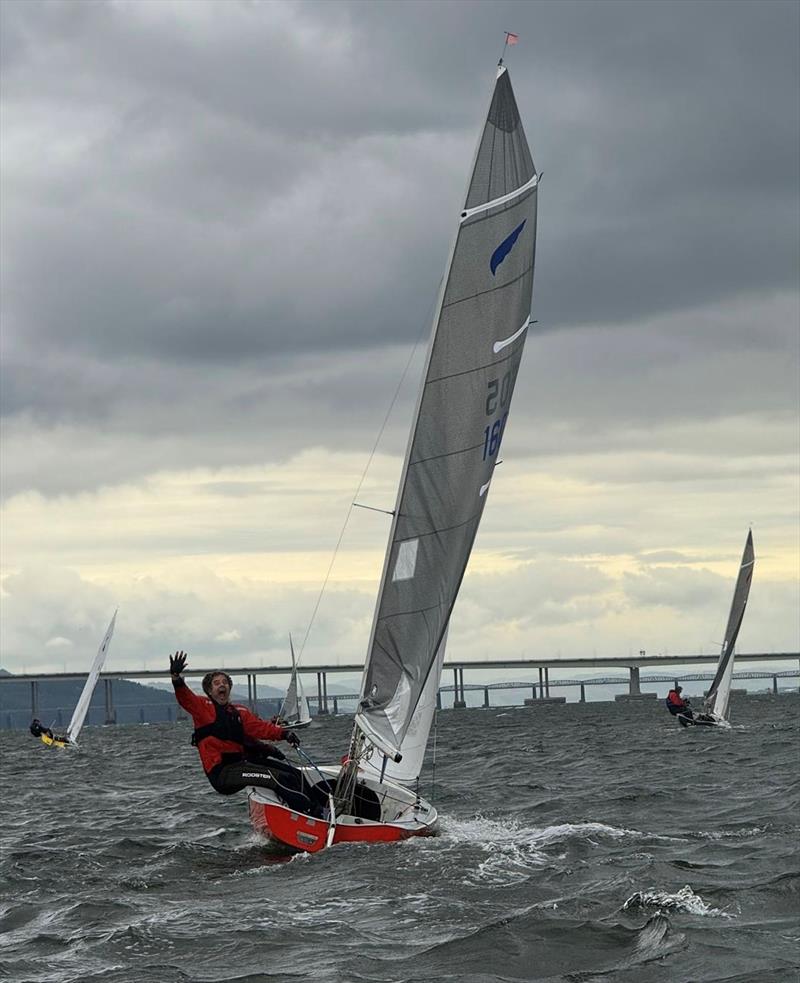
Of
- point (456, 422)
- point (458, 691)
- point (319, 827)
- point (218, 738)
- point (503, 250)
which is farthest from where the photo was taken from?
point (458, 691)

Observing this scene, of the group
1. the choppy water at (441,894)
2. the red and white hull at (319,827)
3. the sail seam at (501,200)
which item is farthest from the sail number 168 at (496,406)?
the choppy water at (441,894)

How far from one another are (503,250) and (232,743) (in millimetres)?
7171

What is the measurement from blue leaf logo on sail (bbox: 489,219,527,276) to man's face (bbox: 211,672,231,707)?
617cm

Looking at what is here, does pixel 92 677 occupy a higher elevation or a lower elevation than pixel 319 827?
higher

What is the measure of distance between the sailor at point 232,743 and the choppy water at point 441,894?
3.04 ft

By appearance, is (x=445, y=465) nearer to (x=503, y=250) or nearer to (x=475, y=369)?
(x=475, y=369)

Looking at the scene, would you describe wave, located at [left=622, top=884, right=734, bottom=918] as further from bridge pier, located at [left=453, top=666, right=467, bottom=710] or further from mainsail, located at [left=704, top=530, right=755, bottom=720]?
bridge pier, located at [left=453, top=666, right=467, bottom=710]

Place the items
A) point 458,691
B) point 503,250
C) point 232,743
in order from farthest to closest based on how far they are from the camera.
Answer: point 458,691, point 503,250, point 232,743

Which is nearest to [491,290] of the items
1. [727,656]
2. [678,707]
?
[727,656]

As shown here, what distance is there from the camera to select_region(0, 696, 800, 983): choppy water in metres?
10.9

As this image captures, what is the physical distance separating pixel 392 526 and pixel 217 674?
9.51 ft

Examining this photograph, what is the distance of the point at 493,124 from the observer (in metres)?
17.0

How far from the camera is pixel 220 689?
16.6m

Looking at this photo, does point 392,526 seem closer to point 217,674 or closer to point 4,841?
point 217,674
